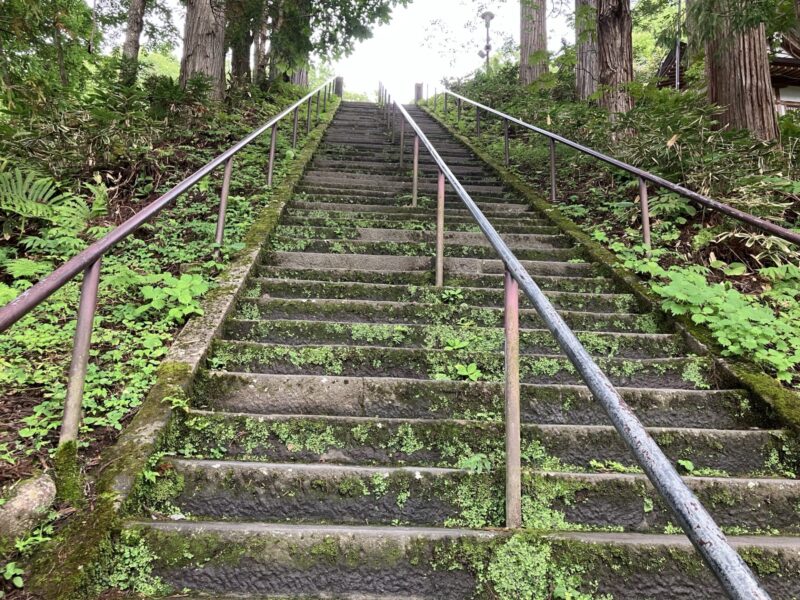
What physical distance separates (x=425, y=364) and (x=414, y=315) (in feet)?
1.90

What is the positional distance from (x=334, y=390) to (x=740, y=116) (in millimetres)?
5315

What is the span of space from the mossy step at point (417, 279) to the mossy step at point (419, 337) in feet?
2.43

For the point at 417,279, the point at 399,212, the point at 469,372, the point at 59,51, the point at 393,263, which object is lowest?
the point at 469,372

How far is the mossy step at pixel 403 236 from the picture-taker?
430 centimetres

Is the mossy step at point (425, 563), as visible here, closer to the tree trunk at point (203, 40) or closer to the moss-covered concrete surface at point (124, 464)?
the moss-covered concrete surface at point (124, 464)

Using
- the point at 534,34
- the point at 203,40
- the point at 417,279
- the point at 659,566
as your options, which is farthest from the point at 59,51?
the point at 534,34

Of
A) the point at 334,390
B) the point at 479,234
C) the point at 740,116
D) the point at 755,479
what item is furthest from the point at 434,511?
the point at 740,116

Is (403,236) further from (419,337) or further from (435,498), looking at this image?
(435,498)

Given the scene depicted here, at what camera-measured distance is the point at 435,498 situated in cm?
190

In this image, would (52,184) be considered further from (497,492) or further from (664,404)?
(664,404)

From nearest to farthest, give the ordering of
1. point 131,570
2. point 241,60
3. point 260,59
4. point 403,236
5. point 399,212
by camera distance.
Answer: point 131,570 < point 403,236 < point 399,212 < point 241,60 < point 260,59

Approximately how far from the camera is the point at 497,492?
189 centimetres

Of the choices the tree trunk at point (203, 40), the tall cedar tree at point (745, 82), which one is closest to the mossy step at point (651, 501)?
the tall cedar tree at point (745, 82)

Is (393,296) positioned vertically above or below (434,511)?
above
